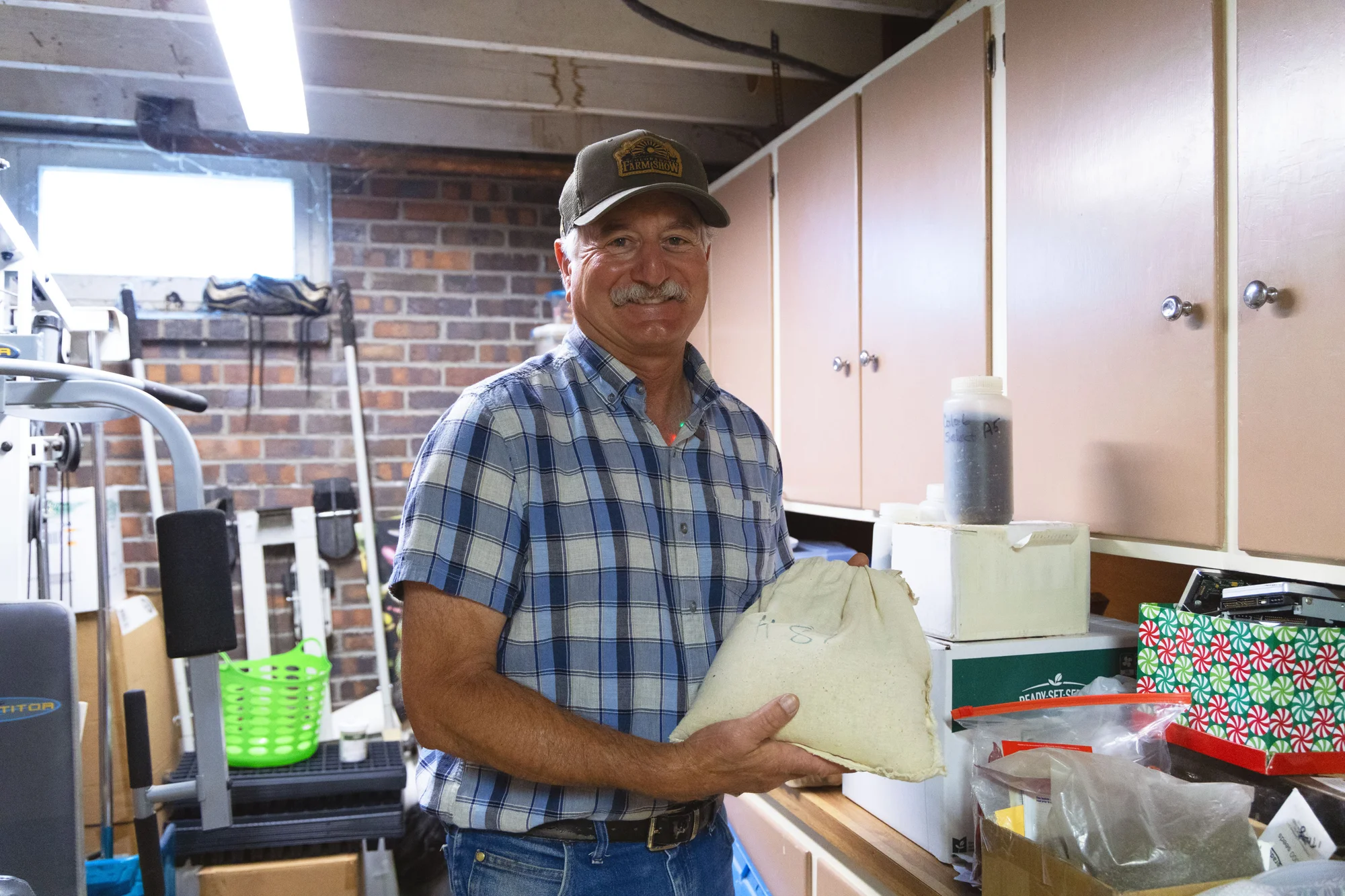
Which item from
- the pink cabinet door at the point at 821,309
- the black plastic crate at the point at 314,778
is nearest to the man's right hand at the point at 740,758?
the pink cabinet door at the point at 821,309

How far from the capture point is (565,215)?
4.73ft

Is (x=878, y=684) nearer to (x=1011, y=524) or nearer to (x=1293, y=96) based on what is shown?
(x=1011, y=524)

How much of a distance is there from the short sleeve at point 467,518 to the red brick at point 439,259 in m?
2.21

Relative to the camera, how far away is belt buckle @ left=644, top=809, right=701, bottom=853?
1.21 m

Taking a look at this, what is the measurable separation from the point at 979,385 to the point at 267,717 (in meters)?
2.19

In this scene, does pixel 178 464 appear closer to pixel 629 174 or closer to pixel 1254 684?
pixel 629 174

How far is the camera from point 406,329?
10.7 feet

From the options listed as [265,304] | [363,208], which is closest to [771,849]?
[265,304]

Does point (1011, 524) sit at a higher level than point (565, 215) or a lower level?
lower

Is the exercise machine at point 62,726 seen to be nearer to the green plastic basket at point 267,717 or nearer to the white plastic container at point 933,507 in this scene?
the green plastic basket at point 267,717

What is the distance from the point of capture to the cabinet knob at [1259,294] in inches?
44.8

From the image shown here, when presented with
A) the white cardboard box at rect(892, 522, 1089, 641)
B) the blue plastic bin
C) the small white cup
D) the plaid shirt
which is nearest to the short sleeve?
the plaid shirt

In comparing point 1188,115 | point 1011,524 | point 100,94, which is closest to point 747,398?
point 1011,524

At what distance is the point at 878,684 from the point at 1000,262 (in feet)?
2.91
